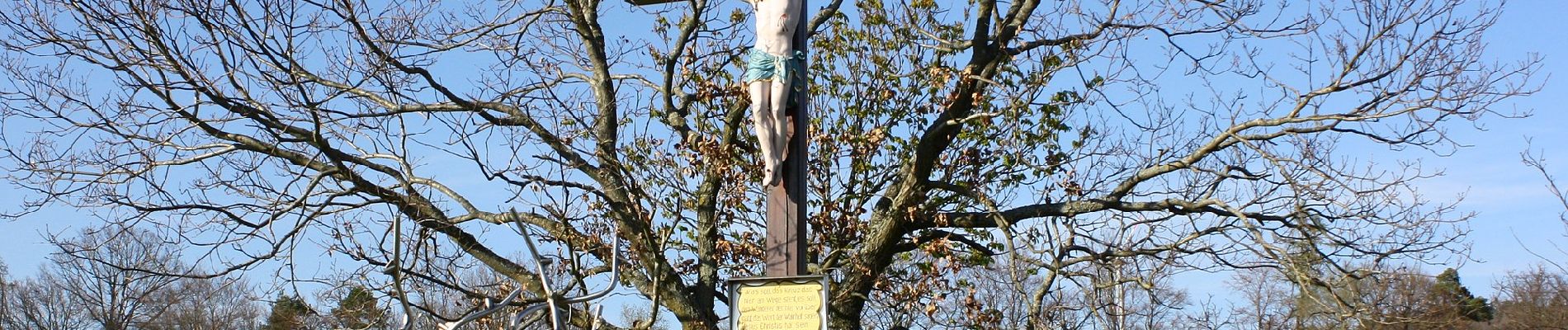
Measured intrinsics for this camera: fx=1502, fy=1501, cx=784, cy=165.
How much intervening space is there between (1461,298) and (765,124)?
24.0 metres

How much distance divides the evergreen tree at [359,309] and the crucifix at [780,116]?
242cm

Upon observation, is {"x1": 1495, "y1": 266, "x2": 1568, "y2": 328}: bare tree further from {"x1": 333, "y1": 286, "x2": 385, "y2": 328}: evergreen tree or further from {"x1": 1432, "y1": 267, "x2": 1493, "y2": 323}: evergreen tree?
{"x1": 333, "y1": 286, "x2": 385, "y2": 328}: evergreen tree

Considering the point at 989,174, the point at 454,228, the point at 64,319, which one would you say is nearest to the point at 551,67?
the point at 454,228

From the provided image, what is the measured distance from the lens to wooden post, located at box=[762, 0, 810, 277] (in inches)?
247

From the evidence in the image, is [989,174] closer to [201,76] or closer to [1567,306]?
[201,76]

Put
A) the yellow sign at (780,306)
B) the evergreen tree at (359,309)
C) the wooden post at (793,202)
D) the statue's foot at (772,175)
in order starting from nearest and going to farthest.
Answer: the yellow sign at (780,306)
the wooden post at (793,202)
the statue's foot at (772,175)
the evergreen tree at (359,309)

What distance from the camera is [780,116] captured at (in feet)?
21.3

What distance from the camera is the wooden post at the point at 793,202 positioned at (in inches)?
247

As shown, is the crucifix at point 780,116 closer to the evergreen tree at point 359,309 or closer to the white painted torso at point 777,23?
the white painted torso at point 777,23

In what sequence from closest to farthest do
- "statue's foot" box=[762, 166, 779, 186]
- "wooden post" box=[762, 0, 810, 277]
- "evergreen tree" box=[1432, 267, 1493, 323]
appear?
"wooden post" box=[762, 0, 810, 277] → "statue's foot" box=[762, 166, 779, 186] → "evergreen tree" box=[1432, 267, 1493, 323]

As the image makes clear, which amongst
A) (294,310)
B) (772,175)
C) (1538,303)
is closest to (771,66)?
(772,175)

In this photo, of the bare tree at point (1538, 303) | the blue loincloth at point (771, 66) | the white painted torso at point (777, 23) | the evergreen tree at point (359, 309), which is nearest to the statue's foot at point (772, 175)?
the blue loincloth at point (771, 66)

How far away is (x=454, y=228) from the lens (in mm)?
8812

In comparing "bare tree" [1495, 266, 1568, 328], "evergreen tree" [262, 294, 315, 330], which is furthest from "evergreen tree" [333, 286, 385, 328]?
"bare tree" [1495, 266, 1568, 328]
